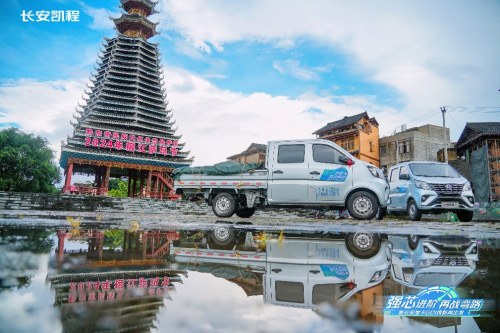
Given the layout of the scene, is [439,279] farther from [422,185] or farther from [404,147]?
[404,147]

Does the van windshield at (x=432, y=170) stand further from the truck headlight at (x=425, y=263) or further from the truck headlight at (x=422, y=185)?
the truck headlight at (x=425, y=263)

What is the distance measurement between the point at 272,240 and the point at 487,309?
7.28 ft

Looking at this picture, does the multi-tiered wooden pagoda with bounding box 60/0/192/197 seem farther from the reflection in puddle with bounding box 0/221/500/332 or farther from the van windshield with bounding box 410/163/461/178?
the reflection in puddle with bounding box 0/221/500/332

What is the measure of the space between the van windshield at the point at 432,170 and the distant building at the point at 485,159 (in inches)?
1105

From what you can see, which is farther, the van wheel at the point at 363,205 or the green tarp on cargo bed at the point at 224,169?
the green tarp on cargo bed at the point at 224,169

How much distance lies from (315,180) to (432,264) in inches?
198

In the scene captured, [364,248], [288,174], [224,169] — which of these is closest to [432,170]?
[288,174]

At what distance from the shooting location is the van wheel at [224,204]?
7.99 m

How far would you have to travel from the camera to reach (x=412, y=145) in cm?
4116

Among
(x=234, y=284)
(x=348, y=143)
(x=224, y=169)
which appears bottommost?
(x=234, y=284)

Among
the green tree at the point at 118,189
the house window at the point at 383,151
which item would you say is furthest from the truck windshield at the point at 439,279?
the green tree at the point at 118,189

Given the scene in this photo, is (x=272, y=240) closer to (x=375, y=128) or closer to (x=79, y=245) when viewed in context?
(x=79, y=245)

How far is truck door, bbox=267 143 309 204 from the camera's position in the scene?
710cm

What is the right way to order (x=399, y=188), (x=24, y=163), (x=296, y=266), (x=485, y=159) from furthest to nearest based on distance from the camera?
(x=24, y=163)
(x=485, y=159)
(x=399, y=188)
(x=296, y=266)
